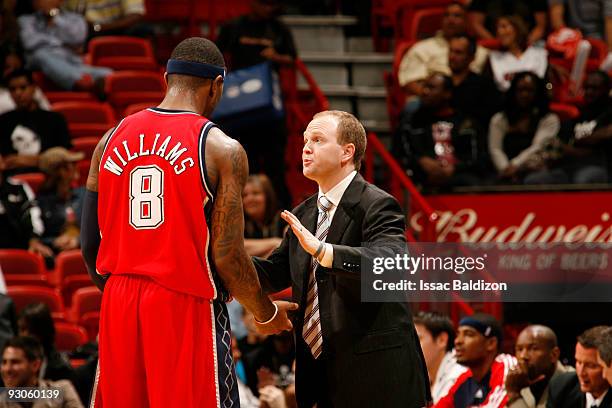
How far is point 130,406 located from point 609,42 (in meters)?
9.15

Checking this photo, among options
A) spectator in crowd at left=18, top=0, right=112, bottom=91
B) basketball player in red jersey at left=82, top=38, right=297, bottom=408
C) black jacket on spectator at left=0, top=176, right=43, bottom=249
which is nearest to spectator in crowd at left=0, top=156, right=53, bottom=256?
black jacket on spectator at left=0, top=176, right=43, bottom=249

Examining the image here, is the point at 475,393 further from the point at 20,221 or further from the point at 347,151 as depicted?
the point at 20,221

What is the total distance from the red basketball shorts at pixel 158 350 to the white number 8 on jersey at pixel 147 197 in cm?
23

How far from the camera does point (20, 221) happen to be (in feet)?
31.7

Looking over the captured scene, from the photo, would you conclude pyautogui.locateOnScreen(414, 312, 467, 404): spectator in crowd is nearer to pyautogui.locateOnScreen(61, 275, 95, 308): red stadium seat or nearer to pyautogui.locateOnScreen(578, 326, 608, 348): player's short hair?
pyautogui.locateOnScreen(578, 326, 608, 348): player's short hair

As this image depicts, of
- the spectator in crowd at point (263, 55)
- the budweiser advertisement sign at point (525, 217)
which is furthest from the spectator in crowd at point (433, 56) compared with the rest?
the budweiser advertisement sign at point (525, 217)

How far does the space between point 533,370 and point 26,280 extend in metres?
4.05

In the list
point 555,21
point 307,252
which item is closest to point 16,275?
point 307,252

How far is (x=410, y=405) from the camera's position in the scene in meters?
5.22

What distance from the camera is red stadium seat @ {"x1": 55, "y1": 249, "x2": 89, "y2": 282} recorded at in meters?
9.40

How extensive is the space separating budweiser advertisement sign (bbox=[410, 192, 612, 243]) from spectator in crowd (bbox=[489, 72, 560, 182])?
62cm

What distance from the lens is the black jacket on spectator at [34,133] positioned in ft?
34.5

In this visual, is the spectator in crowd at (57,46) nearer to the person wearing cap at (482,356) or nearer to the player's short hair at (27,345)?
the player's short hair at (27,345)

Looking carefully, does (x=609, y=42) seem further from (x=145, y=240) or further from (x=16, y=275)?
(x=145, y=240)
